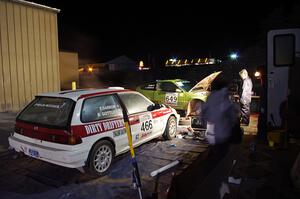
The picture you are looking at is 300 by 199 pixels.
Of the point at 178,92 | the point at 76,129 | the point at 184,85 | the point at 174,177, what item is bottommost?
the point at 174,177

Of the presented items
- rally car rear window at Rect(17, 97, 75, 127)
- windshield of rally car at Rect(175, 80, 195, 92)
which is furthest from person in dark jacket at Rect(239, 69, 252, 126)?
rally car rear window at Rect(17, 97, 75, 127)

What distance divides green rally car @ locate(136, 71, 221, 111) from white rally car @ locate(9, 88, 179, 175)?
486 centimetres

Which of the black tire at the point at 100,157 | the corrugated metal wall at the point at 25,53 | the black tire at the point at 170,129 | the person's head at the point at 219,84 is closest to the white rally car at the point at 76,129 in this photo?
the black tire at the point at 100,157

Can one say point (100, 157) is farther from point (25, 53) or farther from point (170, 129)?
point (25, 53)

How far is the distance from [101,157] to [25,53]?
830 cm

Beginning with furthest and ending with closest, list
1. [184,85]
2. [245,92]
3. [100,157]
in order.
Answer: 1. [184,85]
2. [245,92]
3. [100,157]

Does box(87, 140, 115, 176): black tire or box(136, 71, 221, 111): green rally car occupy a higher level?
box(136, 71, 221, 111): green rally car

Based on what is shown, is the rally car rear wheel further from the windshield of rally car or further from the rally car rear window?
the windshield of rally car

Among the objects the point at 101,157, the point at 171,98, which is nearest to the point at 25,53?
the point at 171,98

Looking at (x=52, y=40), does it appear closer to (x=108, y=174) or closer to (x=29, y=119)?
(x=29, y=119)

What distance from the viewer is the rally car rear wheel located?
4.73 metres

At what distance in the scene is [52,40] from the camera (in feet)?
41.1

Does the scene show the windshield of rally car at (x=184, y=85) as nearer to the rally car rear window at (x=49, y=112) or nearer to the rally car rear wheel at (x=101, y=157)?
the rally car rear wheel at (x=101, y=157)

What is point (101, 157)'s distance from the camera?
4.93m
